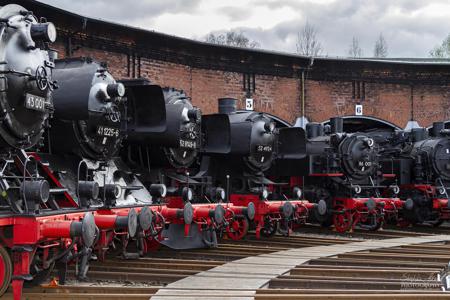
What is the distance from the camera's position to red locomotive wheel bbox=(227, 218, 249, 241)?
36.2 feet

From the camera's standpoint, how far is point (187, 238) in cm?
952

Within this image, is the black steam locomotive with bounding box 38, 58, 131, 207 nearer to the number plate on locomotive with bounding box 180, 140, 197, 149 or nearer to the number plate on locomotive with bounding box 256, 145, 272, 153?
the number plate on locomotive with bounding box 180, 140, 197, 149

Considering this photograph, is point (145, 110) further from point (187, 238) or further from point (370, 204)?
point (370, 204)

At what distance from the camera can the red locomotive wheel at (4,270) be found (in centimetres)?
539

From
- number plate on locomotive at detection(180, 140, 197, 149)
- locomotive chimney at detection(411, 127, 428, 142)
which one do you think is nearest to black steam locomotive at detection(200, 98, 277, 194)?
number plate on locomotive at detection(180, 140, 197, 149)

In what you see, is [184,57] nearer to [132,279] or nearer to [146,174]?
[146,174]

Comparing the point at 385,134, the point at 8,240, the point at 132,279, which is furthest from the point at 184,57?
the point at 8,240

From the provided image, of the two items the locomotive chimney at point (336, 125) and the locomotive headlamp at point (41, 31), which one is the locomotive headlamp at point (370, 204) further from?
the locomotive headlamp at point (41, 31)

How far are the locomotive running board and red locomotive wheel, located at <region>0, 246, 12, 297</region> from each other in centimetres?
379

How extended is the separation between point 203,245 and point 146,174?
1.55 metres

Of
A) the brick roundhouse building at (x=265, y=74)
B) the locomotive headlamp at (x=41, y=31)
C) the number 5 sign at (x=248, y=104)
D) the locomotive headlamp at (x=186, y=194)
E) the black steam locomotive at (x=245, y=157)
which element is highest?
the brick roundhouse building at (x=265, y=74)

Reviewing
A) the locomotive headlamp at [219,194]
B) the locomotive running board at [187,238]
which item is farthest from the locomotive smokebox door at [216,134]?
the locomotive running board at [187,238]

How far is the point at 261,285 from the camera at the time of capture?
621cm

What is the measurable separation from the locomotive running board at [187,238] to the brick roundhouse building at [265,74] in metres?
5.14
